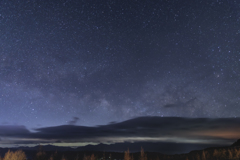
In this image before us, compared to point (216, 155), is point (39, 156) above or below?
below

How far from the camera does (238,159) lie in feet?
59.9

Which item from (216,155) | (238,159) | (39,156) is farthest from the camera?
(39,156)

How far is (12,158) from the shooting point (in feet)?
86.3

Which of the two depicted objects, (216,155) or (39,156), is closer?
(216,155)

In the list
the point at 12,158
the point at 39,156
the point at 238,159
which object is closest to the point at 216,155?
the point at 238,159

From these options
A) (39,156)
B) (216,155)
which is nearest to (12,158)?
(39,156)

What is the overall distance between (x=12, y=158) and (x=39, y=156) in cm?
1970

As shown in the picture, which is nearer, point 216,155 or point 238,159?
point 238,159

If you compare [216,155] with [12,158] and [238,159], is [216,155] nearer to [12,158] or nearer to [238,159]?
[238,159]

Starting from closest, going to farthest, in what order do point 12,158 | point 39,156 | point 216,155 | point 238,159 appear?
point 238,159 → point 12,158 → point 216,155 → point 39,156

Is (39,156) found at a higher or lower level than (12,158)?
lower

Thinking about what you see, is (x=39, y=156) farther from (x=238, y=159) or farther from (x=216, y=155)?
(x=238, y=159)

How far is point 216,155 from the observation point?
3062cm

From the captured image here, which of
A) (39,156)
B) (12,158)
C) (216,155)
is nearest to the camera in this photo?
(12,158)
